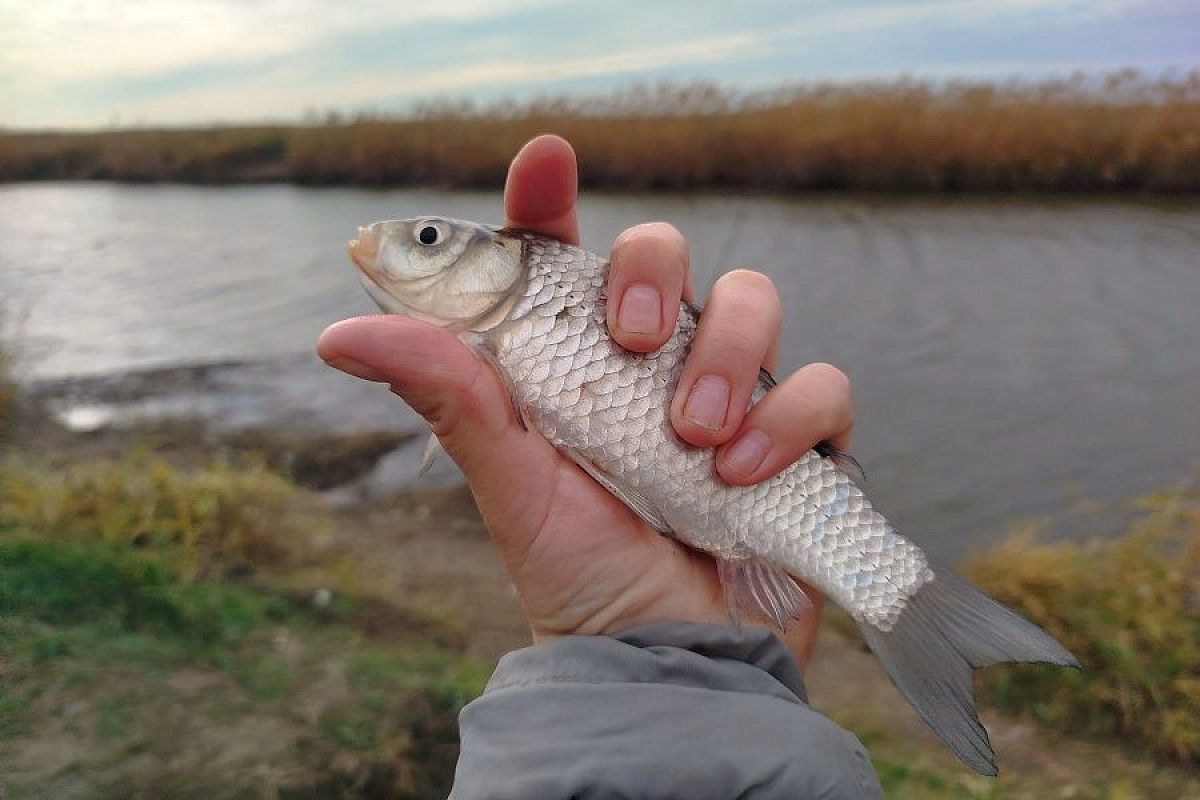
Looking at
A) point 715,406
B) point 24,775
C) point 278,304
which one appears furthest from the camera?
point 278,304

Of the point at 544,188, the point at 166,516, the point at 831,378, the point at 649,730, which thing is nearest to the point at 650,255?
the point at 544,188

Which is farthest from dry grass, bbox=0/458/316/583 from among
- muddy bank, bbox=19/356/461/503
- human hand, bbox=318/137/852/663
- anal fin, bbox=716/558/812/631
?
anal fin, bbox=716/558/812/631

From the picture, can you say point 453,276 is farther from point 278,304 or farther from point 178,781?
point 278,304

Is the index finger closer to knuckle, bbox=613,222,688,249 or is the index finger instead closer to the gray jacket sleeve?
knuckle, bbox=613,222,688,249

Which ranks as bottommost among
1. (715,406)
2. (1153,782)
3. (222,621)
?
(1153,782)

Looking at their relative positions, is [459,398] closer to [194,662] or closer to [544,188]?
[544,188]

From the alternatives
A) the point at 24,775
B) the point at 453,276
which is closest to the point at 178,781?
the point at 24,775
